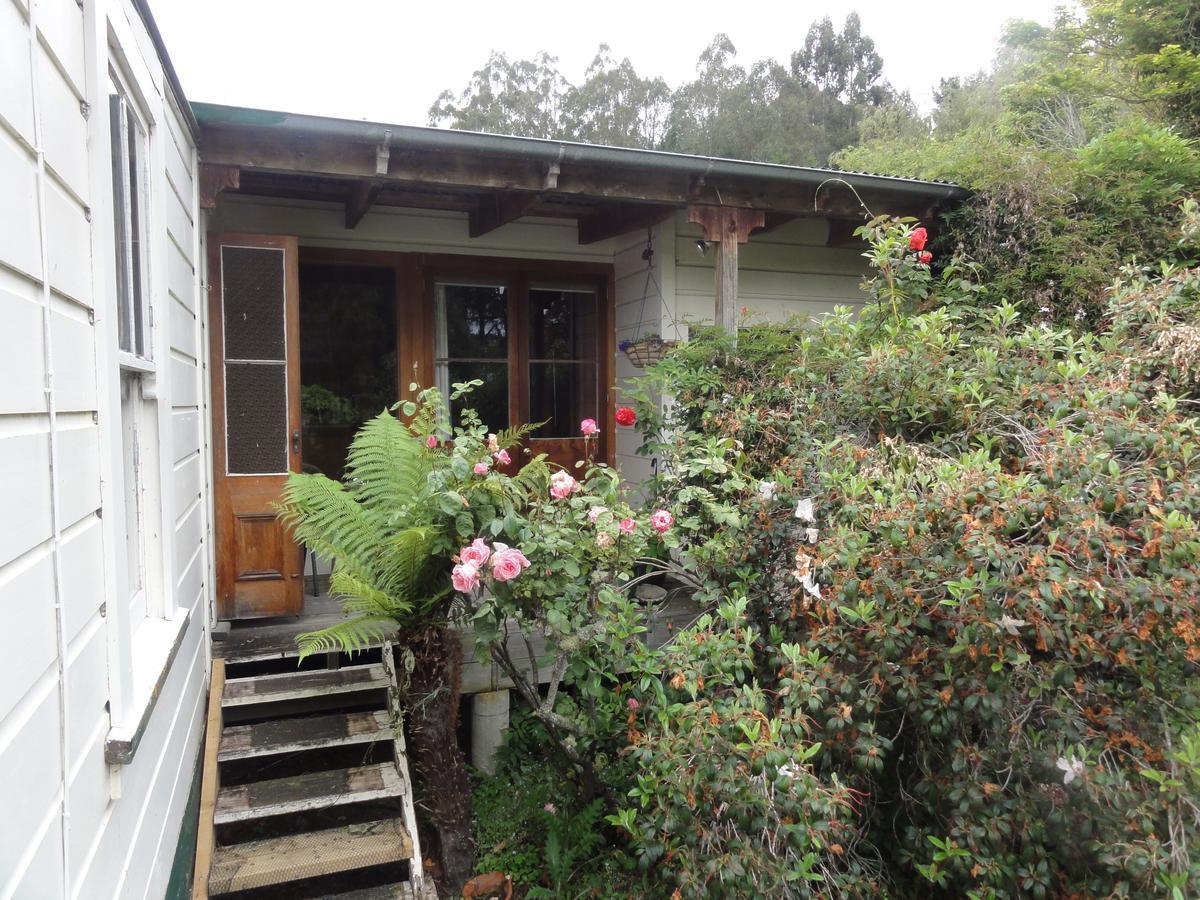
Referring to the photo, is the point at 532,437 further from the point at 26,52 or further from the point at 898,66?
the point at 898,66

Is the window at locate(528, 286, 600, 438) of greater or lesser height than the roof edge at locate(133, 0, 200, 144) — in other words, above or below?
below

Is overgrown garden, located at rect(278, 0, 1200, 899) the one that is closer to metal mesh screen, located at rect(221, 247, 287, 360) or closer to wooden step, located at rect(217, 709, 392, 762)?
wooden step, located at rect(217, 709, 392, 762)

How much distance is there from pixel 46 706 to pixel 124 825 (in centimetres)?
73

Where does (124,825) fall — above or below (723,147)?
below

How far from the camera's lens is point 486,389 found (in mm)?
5895

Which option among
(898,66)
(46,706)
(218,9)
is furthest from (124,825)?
(898,66)

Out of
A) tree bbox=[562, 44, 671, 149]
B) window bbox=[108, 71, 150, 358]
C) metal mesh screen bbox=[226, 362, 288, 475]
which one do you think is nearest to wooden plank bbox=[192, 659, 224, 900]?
metal mesh screen bbox=[226, 362, 288, 475]

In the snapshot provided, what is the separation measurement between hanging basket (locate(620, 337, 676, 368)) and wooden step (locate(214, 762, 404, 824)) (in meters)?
2.88

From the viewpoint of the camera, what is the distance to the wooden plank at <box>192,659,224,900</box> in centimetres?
281

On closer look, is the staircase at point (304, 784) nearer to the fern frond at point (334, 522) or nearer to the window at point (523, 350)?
the fern frond at point (334, 522)

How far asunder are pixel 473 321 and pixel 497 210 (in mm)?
957

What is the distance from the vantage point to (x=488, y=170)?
13.9 feet

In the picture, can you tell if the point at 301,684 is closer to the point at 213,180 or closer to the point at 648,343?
the point at 213,180

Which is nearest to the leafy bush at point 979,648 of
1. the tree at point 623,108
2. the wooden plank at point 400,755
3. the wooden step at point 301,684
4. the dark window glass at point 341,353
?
the wooden plank at point 400,755
